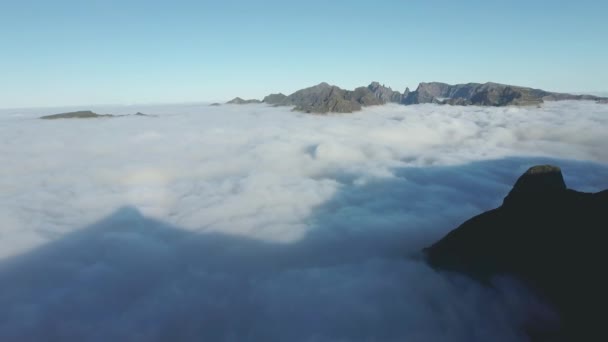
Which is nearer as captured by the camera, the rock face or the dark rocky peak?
the rock face

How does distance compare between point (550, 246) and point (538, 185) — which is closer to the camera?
point (550, 246)

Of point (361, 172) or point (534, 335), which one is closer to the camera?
point (534, 335)

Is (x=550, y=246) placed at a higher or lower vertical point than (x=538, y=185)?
lower

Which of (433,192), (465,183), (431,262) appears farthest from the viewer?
(465,183)

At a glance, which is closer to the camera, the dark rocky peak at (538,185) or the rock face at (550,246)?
the rock face at (550,246)

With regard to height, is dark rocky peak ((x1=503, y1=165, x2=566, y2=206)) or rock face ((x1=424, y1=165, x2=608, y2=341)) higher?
dark rocky peak ((x1=503, y1=165, x2=566, y2=206))

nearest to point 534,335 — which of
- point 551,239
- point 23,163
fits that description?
point 551,239

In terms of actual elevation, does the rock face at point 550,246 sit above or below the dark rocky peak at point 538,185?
below

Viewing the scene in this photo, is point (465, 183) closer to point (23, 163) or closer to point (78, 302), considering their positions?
point (78, 302)
